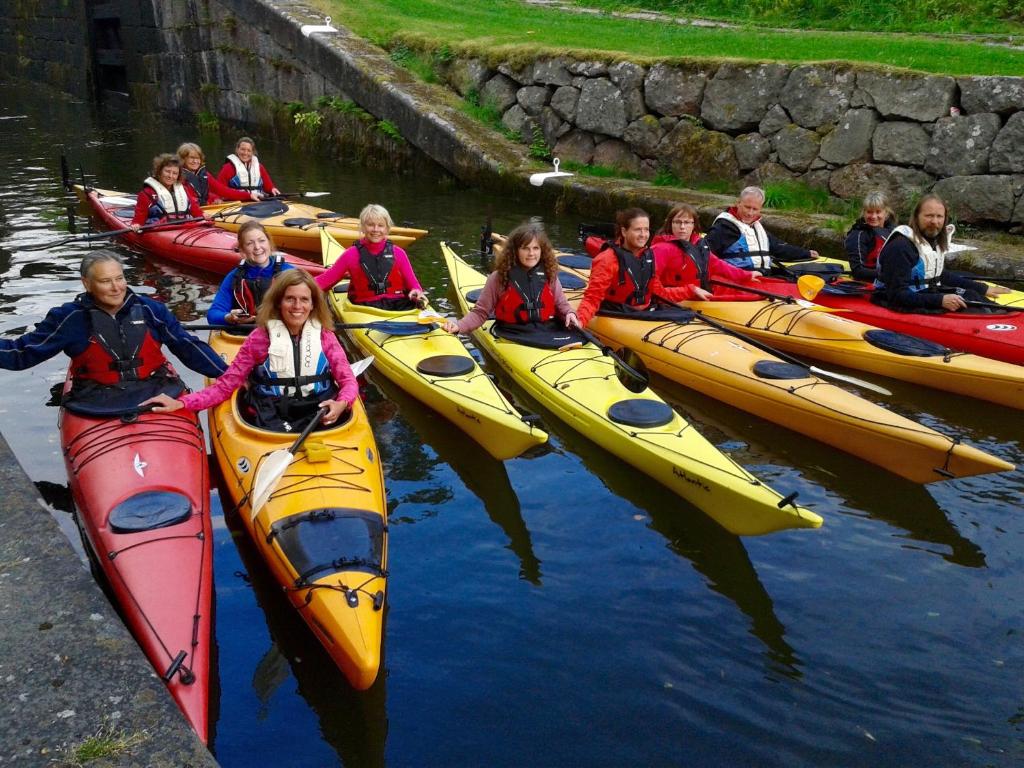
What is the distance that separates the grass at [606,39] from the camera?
1054 centimetres

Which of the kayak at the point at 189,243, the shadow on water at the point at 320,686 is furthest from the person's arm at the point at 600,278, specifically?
the shadow on water at the point at 320,686

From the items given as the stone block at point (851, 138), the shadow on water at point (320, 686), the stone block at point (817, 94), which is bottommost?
the shadow on water at point (320, 686)

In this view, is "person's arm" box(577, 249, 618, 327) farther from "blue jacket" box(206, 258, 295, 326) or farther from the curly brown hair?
"blue jacket" box(206, 258, 295, 326)

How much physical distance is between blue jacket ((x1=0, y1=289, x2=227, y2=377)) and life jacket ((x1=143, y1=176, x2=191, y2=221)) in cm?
538

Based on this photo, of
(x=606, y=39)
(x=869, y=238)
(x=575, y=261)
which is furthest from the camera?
(x=606, y=39)

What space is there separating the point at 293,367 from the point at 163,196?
6024 millimetres

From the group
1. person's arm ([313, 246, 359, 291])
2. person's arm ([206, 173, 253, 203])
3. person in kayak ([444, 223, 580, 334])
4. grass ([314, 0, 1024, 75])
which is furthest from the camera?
person's arm ([206, 173, 253, 203])

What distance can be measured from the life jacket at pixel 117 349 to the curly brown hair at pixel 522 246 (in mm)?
2391

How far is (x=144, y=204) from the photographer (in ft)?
32.2

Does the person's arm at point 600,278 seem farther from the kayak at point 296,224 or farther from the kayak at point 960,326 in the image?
the kayak at point 296,224

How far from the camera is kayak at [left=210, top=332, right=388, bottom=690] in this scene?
11.6ft

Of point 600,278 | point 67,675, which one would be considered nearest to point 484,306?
point 600,278

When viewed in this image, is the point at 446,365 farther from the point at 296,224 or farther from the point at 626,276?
the point at 296,224

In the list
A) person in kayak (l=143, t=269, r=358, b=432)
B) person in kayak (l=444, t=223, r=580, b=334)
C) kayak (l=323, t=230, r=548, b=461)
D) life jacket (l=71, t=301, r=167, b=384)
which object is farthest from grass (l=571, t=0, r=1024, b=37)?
life jacket (l=71, t=301, r=167, b=384)
